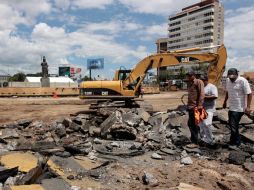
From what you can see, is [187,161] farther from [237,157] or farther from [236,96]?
[236,96]

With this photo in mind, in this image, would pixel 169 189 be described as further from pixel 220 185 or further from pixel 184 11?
pixel 184 11

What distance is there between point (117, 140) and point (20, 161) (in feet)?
10.6

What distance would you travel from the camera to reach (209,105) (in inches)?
362

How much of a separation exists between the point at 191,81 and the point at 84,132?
3544 millimetres

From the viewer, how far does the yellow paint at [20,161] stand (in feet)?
22.1

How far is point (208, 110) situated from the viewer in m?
9.15

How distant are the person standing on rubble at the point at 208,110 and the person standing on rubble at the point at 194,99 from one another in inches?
7.0

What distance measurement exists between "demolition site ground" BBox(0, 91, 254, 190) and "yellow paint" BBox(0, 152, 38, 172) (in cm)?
2

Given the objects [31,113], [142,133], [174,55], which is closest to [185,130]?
[142,133]

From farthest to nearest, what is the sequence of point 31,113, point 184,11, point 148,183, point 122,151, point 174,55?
point 184,11
point 31,113
point 174,55
point 122,151
point 148,183

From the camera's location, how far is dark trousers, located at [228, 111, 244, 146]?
865cm

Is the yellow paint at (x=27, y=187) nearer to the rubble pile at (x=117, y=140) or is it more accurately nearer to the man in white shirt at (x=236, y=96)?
the rubble pile at (x=117, y=140)

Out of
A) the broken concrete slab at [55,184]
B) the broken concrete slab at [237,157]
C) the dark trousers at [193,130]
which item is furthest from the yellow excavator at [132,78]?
the broken concrete slab at [55,184]

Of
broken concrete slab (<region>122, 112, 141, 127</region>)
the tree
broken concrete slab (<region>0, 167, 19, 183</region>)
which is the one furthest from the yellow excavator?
the tree
